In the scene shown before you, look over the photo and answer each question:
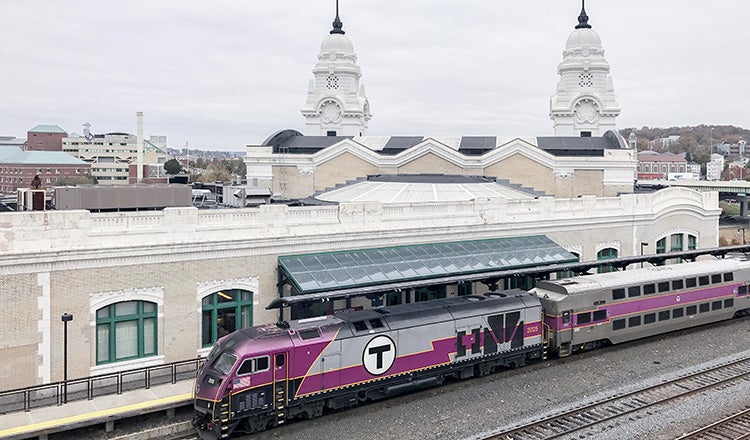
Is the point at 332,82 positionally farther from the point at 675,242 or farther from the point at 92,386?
the point at 92,386

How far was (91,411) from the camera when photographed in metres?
19.4

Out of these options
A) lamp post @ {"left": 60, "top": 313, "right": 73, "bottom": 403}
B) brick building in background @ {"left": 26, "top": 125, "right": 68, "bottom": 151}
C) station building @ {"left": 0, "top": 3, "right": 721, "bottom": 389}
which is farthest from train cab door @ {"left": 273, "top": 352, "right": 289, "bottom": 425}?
brick building in background @ {"left": 26, "top": 125, "right": 68, "bottom": 151}

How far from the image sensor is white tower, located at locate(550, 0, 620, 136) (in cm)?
7294

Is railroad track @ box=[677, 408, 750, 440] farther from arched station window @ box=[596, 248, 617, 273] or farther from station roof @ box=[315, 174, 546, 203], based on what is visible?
station roof @ box=[315, 174, 546, 203]

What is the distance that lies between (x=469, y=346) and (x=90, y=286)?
46.1ft

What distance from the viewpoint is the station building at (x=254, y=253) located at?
21469 mm

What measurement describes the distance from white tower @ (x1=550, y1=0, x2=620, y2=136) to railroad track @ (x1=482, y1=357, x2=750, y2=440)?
1983 inches

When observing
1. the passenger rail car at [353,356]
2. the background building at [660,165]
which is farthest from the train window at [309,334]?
the background building at [660,165]

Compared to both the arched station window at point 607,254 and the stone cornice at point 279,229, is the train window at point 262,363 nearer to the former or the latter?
the stone cornice at point 279,229

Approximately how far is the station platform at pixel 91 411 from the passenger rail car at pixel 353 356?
2.03m

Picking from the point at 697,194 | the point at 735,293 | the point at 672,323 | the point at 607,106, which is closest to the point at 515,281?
the point at 672,323

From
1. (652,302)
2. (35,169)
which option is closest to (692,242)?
(652,302)

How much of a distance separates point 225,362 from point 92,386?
5558 millimetres

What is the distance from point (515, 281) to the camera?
32469 mm
